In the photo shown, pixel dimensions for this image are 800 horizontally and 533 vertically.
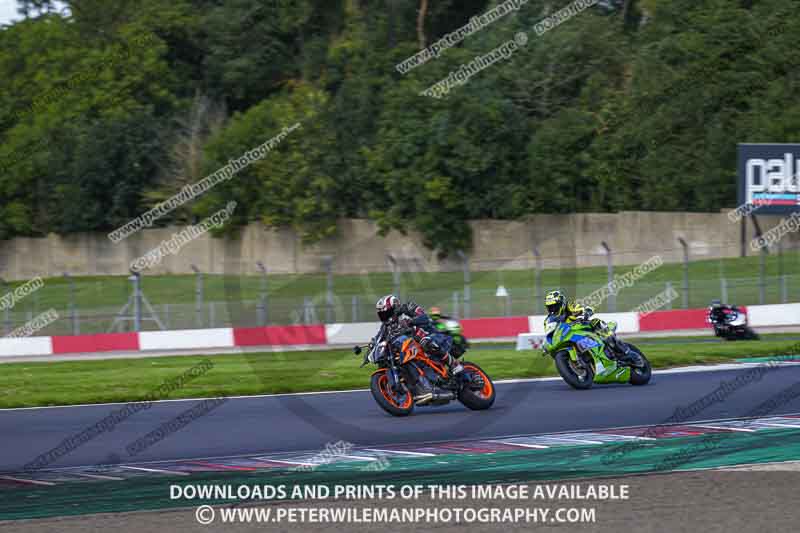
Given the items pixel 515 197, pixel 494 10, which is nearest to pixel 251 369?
pixel 515 197

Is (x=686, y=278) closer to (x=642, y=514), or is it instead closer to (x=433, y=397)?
(x=433, y=397)

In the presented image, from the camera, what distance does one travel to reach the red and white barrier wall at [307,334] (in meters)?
28.0

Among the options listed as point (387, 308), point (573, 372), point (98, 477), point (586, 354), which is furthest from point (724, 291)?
point (98, 477)

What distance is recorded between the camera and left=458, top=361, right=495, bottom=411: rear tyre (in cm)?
1467

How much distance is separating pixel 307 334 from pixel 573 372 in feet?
40.1

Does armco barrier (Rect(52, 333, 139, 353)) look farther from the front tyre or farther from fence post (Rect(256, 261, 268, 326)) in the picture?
the front tyre

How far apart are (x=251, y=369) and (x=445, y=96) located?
22767mm

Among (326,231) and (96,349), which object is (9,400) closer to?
(96,349)

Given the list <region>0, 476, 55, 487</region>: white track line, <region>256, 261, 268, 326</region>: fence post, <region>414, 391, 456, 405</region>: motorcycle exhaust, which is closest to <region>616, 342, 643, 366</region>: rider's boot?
<region>414, 391, 456, 405</region>: motorcycle exhaust

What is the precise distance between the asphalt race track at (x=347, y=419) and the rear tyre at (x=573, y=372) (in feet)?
0.44

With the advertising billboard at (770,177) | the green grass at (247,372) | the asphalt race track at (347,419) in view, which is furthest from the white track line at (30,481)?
the advertising billboard at (770,177)

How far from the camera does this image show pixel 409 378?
47.4 feet

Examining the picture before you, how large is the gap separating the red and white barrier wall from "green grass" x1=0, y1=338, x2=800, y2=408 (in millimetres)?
1765

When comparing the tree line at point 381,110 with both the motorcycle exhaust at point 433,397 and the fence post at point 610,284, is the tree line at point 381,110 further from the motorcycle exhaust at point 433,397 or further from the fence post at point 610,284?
the motorcycle exhaust at point 433,397
